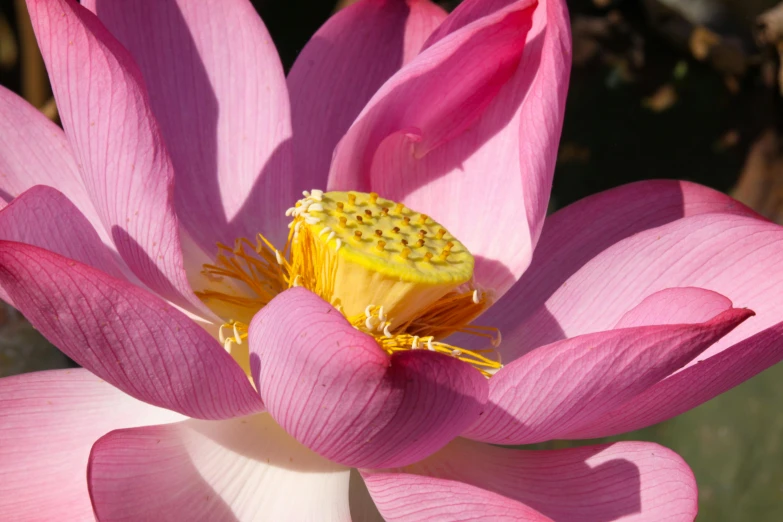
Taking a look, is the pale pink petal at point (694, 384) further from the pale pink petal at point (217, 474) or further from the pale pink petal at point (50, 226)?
the pale pink petal at point (50, 226)

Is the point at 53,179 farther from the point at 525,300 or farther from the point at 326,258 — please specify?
the point at 525,300

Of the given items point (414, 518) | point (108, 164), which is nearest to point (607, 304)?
point (414, 518)

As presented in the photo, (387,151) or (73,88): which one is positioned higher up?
(73,88)

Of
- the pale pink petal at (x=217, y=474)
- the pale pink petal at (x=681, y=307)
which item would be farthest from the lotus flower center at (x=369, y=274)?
the pale pink petal at (x=681, y=307)

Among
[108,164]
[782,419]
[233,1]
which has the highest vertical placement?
[233,1]

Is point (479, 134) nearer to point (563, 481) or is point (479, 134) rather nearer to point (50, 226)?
point (563, 481)

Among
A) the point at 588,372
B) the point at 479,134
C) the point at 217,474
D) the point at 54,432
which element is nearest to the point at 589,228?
the point at 479,134

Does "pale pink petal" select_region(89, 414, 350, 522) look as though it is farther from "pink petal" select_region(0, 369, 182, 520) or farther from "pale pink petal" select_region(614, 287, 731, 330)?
"pale pink petal" select_region(614, 287, 731, 330)
